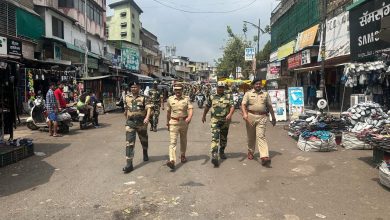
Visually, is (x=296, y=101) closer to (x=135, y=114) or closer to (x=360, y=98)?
(x=360, y=98)

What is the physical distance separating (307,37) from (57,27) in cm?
1755

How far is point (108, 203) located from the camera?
5930mm

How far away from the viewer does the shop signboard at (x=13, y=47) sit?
1979 cm

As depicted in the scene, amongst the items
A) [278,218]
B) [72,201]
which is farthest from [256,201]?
[72,201]

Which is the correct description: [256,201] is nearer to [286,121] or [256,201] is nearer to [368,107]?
[368,107]

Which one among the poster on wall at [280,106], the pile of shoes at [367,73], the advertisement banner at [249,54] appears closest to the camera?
the pile of shoes at [367,73]

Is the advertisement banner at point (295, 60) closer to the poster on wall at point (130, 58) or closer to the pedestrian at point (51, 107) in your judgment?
the pedestrian at point (51, 107)

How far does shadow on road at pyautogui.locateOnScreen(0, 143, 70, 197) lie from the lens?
698 centimetres

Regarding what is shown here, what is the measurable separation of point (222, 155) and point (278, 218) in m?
4.10

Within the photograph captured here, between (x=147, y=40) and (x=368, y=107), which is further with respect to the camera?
(x=147, y=40)

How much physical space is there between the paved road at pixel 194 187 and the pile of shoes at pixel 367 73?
3680 millimetres

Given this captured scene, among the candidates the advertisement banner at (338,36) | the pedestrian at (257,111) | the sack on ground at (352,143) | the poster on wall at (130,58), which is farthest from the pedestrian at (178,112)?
the poster on wall at (130,58)

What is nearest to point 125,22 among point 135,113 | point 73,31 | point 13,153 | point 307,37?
point 73,31

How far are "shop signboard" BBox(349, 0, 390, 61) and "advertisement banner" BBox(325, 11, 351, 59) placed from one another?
4.58 feet
